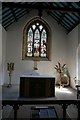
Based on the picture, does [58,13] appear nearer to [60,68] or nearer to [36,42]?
[36,42]

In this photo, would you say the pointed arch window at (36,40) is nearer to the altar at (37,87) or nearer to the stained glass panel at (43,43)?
the stained glass panel at (43,43)

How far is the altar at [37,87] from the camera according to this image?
298 inches

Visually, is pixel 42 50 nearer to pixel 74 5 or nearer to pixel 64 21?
pixel 64 21

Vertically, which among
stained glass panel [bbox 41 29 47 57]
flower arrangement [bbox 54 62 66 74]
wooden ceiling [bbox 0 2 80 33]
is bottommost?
flower arrangement [bbox 54 62 66 74]

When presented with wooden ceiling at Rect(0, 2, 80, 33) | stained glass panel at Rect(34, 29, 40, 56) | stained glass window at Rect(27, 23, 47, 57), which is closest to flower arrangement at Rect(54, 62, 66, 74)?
stained glass window at Rect(27, 23, 47, 57)

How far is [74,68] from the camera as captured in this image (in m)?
9.93

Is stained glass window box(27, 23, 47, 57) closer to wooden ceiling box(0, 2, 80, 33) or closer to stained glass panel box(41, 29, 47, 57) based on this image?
stained glass panel box(41, 29, 47, 57)

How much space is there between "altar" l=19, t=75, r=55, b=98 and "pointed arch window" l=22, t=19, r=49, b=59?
12.8 ft

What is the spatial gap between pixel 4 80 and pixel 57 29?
4.32 meters

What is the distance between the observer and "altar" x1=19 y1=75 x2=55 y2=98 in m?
7.57

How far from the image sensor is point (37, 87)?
764cm

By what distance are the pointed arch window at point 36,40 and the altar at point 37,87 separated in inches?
154

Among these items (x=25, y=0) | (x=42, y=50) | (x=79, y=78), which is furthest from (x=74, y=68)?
(x=25, y=0)

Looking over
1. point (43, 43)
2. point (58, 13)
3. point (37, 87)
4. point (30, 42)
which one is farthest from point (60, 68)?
point (37, 87)
